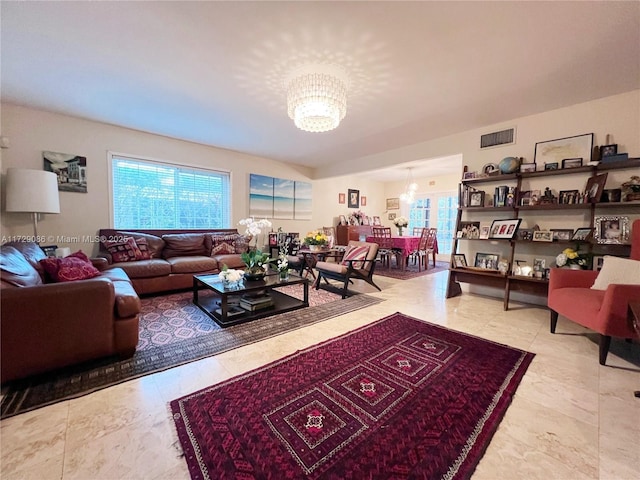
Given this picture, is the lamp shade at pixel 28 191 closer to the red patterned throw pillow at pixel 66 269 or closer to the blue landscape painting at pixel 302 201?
the red patterned throw pillow at pixel 66 269

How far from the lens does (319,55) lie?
6.78 feet

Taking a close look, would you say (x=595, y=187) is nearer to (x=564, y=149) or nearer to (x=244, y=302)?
(x=564, y=149)

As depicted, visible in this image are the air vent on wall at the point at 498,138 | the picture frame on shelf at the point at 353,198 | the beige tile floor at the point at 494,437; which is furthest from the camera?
the picture frame on shelf at the point at 353,198

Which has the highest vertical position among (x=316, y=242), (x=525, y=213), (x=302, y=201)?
(x=302, y=201)

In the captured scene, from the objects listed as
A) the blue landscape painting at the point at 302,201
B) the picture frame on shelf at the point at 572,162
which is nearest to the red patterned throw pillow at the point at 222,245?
the blue landscape painting at the point at 302,201

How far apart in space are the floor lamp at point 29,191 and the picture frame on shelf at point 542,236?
5.77 meters

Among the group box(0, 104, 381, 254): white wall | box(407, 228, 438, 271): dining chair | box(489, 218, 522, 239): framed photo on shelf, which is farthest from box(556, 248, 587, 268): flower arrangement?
box(0, 104, 381, 254): white wall

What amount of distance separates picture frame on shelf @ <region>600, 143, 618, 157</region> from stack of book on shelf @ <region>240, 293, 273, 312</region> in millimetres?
3922

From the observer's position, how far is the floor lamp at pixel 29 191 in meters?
2.77

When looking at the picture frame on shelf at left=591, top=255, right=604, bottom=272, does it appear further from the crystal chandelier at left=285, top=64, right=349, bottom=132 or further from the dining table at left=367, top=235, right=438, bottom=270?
the crystal chandelier at left=285, top=64, right=349, bottom=132

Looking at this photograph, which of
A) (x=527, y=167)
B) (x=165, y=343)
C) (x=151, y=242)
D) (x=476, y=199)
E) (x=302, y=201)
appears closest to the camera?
(x=165, y=343)

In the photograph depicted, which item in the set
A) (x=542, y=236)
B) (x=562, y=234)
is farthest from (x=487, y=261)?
(x=562, y=234)

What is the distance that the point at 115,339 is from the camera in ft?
5.96

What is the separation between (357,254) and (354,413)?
9.17 ft
